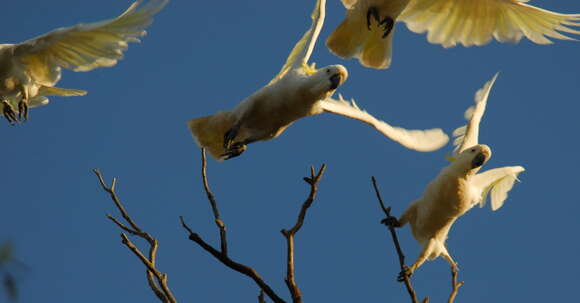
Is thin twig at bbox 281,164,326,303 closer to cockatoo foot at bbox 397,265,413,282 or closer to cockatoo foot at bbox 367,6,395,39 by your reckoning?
cockatoo foot at bbox 397,265,413,282

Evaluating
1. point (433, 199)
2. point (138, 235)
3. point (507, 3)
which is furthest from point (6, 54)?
point (507, 3)

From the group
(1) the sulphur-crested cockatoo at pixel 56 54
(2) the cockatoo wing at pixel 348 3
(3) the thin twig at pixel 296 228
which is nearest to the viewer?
(3) the thin twig at pixel 296 228

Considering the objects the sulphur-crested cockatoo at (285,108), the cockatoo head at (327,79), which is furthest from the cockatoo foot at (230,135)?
the cockatoo head at (327,79)

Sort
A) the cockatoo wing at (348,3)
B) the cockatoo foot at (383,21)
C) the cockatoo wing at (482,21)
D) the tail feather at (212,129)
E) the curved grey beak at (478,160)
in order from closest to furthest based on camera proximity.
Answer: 1. the curved grey beak at (478,160)
2. the tail feather at (212,129)
3. the cockatoo foot at (383,21)
4. the cockatoo wing at (348,3)
5. the cockatoo wing at (482,21)

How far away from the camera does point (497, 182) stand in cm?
609

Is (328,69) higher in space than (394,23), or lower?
lower

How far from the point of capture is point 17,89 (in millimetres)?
6629

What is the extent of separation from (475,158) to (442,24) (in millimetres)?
2685

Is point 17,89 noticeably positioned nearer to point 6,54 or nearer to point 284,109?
point 6,54

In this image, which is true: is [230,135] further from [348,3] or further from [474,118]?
[348,3]

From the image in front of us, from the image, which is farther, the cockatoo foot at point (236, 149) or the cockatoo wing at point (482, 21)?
the cockatoo wing at point (482, 21)

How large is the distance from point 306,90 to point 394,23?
209cm

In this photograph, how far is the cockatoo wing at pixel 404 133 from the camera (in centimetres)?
566

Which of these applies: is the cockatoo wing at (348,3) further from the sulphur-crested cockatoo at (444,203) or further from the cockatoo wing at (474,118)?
the sulphur-crested cockatoo at (444,203)
